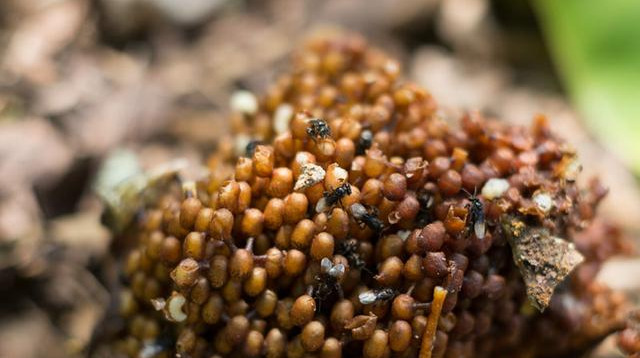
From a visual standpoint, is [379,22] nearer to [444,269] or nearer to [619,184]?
[619,184]

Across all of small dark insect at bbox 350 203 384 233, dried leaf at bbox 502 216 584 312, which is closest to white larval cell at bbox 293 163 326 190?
small dark insect at bbox 350 203 384 233

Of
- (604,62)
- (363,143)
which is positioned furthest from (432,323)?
(604,62)

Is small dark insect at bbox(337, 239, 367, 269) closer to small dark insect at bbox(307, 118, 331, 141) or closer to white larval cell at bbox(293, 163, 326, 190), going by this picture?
white larval cell at bbox(293, 163, 326, 190)

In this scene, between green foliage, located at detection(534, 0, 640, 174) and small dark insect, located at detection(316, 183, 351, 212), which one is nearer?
small dark insect, located at detection(316, 183, 351, 212)

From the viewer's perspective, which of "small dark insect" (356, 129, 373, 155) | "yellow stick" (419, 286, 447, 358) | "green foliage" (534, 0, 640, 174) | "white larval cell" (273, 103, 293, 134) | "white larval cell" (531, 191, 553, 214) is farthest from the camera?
"green foliage" (534, 0, 640, 174)

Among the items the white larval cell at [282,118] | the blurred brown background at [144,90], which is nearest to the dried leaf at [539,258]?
the blurred brown background at [144,90]

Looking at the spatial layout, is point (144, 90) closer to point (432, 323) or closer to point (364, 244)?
point (364, 244)
